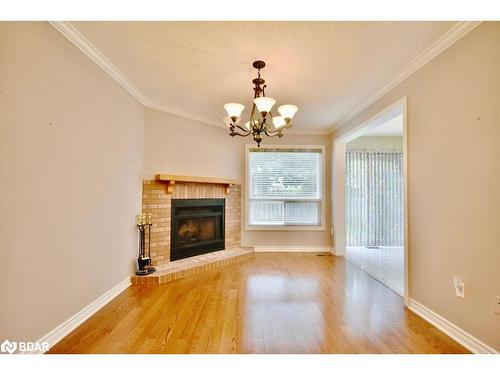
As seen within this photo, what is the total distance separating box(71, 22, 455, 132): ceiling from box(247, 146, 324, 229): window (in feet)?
5.38

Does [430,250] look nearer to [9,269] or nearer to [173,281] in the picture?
[173,281]

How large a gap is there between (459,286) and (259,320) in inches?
61.7

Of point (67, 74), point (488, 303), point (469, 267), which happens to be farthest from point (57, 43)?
point (488, 303)

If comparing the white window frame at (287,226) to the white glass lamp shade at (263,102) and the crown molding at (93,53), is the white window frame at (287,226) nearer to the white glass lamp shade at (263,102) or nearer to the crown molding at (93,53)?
the crown molding at (93,53)

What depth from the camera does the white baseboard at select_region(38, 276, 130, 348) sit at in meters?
1.72

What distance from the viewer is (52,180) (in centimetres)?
174

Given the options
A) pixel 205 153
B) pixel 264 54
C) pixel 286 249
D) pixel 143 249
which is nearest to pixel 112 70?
pixel 264 54

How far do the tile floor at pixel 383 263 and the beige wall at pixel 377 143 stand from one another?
2216 millimetres

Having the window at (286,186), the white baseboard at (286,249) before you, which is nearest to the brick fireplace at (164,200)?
the window at (286,186)

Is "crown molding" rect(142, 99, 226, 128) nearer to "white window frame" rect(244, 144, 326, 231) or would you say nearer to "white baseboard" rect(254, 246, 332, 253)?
"white window frame" rect(244, 144, 326, 231)

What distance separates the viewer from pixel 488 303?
1587 mm

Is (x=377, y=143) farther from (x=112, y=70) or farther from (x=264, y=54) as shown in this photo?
(x=112, y=70)

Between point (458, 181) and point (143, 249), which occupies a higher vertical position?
point (458, 181)
